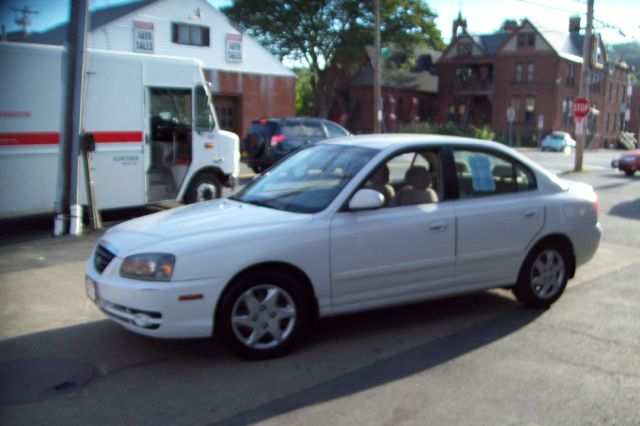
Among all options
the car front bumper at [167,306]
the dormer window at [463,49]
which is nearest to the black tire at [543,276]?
the car front bumper at [167,306]

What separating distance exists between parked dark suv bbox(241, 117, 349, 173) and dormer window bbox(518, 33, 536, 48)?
44784 mm

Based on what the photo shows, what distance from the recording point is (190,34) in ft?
108

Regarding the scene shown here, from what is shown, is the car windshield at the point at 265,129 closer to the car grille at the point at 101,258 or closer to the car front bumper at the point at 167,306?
the car grille at the point at 101,258

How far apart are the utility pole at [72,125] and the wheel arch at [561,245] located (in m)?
6.66

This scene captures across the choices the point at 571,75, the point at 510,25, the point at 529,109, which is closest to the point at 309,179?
the point at 529,109

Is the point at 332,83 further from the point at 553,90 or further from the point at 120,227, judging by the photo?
the point at 120,227

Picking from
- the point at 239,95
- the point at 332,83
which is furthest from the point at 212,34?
the point at 332,83

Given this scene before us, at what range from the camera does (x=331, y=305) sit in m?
5.03

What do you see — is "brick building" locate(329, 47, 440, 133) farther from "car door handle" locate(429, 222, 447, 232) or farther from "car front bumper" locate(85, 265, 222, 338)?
"car front bumper" locate(85, 265, 222, 338)

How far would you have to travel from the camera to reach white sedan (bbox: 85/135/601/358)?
4.54 m

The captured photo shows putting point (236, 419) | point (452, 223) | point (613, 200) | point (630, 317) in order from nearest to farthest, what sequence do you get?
point (236, 419) < point (452, 223) < point (630, 317) < point (613, 200)

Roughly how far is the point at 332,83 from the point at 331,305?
48626 mm

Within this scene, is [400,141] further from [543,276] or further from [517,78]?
[517,78]

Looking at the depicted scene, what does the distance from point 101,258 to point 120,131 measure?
19.2 feet
